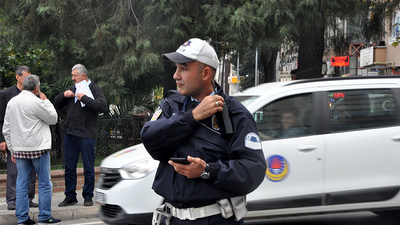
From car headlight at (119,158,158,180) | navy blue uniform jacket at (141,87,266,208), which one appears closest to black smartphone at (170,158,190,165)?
navy blue uniform jacket at (141,87,266,208)

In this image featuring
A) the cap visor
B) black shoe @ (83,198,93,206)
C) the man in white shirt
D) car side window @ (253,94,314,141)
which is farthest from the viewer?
black shoe @ (83,198,93,206)

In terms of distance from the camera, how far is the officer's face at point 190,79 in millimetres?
2318

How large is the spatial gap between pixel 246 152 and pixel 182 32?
8040 mm

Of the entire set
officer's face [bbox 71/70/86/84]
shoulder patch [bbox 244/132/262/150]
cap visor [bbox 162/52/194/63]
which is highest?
officer's face [bbox 71/70/86/84]

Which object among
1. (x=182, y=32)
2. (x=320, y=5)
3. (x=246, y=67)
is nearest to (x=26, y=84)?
(x=182, y=32)

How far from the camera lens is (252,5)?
949 centimetres

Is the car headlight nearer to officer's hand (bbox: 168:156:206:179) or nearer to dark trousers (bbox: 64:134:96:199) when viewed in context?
dark trousers (bbox: 64:134:96:199)

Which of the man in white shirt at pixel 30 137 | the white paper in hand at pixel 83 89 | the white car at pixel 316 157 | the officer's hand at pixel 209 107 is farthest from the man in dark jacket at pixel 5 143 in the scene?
the officer's hand at pixel 209 107

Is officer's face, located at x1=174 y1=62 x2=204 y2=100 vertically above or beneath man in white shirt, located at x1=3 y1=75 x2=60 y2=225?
above

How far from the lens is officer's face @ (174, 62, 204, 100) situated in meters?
2.32

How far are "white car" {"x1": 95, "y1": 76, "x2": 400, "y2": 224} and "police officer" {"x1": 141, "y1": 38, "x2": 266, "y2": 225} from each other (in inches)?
99.7

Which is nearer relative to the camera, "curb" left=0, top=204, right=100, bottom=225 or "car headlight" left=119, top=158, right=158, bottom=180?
"car headlight" left=119, top=158, right=158, bottom=180

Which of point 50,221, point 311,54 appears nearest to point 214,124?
point 50,221

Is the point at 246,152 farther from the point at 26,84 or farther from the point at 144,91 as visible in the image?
the point at 144,91
